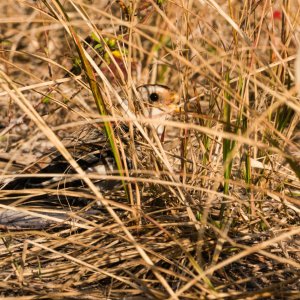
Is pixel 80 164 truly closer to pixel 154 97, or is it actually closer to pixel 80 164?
pixel 80 164

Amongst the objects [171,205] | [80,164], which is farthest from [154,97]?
[171,205]

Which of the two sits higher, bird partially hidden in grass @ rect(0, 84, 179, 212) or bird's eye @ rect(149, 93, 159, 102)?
bird's eye @ rect(149, 93, 159, 102)

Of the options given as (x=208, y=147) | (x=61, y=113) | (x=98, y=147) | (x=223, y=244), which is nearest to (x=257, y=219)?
(x=223, y=244)

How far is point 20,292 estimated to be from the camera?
1707 mm

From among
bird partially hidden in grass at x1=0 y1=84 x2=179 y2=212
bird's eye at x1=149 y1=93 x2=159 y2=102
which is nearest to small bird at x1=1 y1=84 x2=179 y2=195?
bird partially hidden in grass at x1=0 y1=84 x2=179 y2=212

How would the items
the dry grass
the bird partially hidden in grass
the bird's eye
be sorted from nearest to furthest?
the dry grass < the bird partially hidden in grass < the bird's eye

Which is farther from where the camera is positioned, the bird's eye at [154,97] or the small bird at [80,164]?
the bird's eye at [154,97]

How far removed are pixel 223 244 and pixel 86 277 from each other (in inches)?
14.7

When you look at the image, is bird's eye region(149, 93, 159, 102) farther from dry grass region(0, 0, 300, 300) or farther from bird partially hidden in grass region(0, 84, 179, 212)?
dry grass region(0, 0, 300, 300)

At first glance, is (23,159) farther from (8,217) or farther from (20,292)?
(20,292)

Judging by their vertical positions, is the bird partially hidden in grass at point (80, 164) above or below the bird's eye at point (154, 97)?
below

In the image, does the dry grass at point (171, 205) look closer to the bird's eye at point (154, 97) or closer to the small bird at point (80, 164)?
the small bird at point (80, 164)

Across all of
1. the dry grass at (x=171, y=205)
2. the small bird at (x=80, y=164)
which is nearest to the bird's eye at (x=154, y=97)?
the small bird at (x=80, y=164)

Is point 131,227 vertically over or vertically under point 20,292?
over
